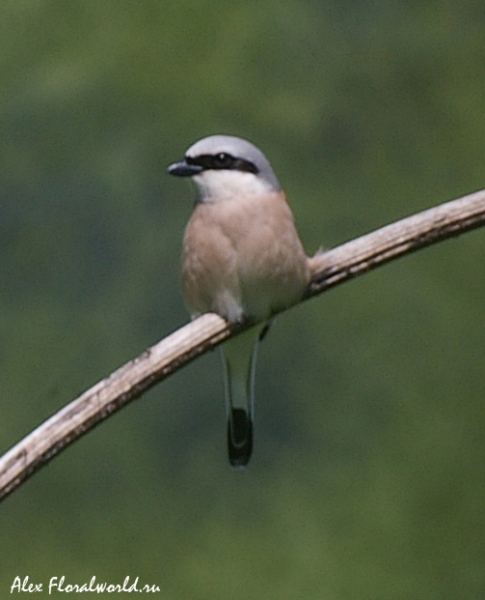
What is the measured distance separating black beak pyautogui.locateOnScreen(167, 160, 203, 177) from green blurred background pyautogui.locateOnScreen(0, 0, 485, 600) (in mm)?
2406

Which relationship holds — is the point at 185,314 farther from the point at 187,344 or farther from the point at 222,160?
the point at 187,344

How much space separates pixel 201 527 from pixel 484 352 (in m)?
1.56

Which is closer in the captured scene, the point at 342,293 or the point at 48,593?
the point at 48,593

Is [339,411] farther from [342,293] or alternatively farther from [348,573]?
[348,573]

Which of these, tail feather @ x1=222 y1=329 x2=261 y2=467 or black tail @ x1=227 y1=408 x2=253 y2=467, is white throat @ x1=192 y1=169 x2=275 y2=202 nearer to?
tail feather @ x1=222 y1=329 x2=261 y2=467

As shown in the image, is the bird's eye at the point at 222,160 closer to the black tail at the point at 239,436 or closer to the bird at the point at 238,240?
the bird at the point at 238,240

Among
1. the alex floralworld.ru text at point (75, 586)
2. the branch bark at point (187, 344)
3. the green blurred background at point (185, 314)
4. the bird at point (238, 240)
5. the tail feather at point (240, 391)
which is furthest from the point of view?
the green blurred background at point (185, 314)

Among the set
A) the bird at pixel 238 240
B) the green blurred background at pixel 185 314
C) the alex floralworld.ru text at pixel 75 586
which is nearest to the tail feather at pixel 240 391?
the bird at pixel 238 240

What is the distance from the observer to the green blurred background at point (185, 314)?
521 cm

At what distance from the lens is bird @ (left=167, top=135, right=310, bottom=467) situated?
2.72 metres

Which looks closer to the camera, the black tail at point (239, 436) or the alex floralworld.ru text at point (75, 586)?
the black tail at point (239, 436)

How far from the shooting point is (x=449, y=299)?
18.7 ft

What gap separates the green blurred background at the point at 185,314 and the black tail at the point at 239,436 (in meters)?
1.97

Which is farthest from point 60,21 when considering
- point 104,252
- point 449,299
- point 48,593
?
point 48,593
